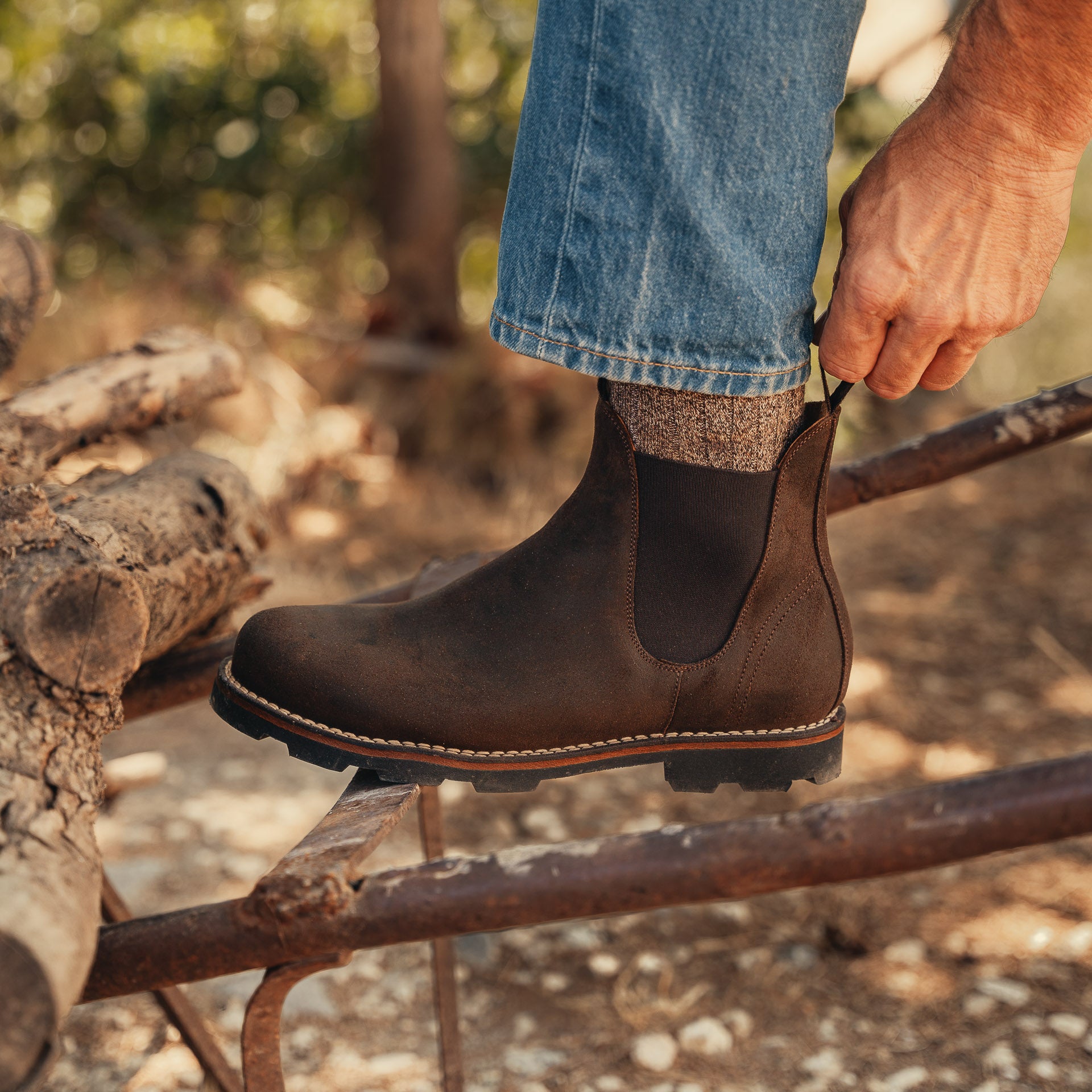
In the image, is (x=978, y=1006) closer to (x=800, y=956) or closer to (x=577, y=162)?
(x=800, y=956)

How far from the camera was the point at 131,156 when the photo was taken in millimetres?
4855

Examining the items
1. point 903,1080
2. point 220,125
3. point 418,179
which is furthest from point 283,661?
point 220,125

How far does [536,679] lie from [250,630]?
0.29 m

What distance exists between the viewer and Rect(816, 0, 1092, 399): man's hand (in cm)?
87

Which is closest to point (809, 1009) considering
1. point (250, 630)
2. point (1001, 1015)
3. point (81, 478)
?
point (1001, 1015)

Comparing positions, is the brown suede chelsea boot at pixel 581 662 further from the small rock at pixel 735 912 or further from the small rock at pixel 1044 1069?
the small rock at pixel 735 912

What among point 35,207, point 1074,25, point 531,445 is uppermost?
A: point 1074,25

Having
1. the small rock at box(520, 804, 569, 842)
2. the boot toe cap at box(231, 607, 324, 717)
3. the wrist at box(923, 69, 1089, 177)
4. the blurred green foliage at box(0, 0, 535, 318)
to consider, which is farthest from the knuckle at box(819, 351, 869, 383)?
the blurred green foliage at box(0, 0, 535, 318)

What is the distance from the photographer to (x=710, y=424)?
1031 mm

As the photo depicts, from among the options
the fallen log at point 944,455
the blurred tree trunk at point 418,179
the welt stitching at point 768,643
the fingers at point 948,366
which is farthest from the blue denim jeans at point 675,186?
the blurred tree trunk at point 418,179

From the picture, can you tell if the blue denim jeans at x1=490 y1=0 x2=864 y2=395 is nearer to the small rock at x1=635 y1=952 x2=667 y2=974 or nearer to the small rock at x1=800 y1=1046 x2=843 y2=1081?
the small rock at x1=800 y1=1046 x2=843 y2=1081

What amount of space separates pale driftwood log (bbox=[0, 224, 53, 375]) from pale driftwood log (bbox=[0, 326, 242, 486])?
9 centimetres

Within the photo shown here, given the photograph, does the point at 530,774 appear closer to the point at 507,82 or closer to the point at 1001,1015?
the point at 1001,1015

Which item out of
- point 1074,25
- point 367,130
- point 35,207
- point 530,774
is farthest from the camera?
point 35,207
